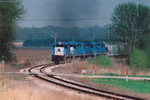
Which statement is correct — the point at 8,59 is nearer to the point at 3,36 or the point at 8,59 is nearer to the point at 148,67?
the point at 3,36

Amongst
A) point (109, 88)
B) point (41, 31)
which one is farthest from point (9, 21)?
point (41, 31)

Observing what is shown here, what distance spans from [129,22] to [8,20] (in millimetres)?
18765

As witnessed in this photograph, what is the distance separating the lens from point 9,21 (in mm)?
41875

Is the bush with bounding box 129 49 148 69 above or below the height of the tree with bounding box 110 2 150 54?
below

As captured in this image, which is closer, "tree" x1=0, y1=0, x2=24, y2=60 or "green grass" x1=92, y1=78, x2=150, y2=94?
"green grass" x1=92, y1=78, x2=150, y2=94

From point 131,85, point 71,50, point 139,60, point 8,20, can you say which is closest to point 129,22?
point 71,50

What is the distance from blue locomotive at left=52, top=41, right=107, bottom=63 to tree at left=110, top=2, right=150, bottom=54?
3.71 meters

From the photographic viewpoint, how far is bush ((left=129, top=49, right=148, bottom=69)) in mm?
42000

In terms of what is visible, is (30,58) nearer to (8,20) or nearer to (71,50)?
(71,50)

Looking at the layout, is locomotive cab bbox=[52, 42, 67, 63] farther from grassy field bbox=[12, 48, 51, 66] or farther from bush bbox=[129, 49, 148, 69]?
bush bbox=[129, 49, 148, 69]

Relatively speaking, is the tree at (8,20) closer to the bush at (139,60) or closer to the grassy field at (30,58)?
the grassy field at (30,58)

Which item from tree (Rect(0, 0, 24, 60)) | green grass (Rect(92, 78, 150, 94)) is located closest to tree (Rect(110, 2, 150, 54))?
tree (Rect(0, 0, 24, 60))

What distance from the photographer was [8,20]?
137 ft

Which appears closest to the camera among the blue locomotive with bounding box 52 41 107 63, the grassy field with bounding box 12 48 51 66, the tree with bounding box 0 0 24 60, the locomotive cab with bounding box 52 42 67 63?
the tree with bounding box 0 0 24 60
